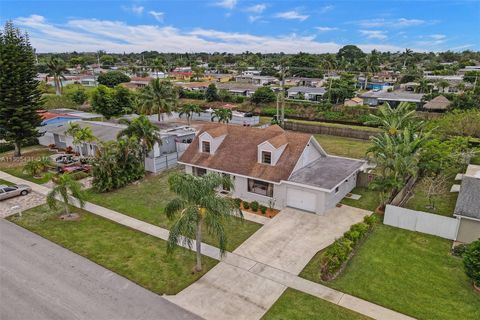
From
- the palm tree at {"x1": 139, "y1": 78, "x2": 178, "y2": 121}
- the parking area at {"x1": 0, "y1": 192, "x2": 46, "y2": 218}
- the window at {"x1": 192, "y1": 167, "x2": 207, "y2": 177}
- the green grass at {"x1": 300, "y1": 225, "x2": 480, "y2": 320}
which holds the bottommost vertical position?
the green grass at {"x1": 300, "y1": 225, "x2": 480, "y2": 320}

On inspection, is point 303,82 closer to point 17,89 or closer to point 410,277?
point 17,89

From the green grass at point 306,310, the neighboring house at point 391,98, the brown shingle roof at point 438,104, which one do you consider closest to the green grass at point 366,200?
the green grass at point 306,310

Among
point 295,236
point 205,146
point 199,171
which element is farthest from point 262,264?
point 205,146

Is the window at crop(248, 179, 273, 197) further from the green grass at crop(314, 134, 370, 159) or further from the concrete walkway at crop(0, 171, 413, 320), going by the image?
the green grass at crop(314, 134, 370, 159)

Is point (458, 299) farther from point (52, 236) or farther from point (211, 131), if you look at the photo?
point (52, 236)

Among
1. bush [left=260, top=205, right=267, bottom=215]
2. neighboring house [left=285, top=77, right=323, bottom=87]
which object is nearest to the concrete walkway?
bush [left=260, top=205, right=267, bottom=215]

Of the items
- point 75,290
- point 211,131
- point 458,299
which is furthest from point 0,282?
point 458,299
